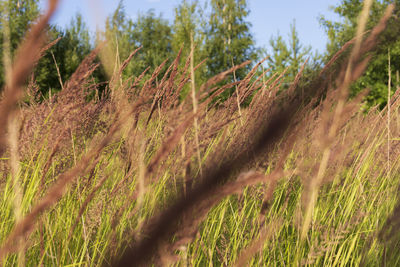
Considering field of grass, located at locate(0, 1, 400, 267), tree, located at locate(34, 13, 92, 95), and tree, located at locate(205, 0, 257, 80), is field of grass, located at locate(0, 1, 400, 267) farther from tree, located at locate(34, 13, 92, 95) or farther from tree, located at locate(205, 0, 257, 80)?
tree, located at locate(205, 0, 257, 80)

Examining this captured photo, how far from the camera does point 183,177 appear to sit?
45 cm

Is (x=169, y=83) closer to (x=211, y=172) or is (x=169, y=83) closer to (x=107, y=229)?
(x=107, y=229)

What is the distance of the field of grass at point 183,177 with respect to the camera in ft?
0.79

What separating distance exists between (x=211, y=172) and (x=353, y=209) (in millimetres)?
1270

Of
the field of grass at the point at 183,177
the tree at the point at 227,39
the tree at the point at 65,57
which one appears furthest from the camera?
the tree at the point at 227,39

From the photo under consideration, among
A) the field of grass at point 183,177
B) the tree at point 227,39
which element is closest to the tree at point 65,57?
the tree at point 227,39

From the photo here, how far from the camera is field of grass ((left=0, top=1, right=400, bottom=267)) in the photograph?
0.24 meters

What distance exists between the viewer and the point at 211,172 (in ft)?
0.73

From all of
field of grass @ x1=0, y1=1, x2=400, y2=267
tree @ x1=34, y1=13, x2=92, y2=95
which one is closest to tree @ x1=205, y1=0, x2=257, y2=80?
tree @ x1=34, y1=13, x2=92, y2=95

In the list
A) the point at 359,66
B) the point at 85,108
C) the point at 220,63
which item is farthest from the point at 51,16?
the point at 220,63

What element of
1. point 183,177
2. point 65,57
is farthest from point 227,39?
point 183,177

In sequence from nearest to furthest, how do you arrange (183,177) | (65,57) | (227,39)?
(183,177), (65,57), (227,39)

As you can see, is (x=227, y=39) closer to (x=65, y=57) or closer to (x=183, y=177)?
(x=65, y=57)

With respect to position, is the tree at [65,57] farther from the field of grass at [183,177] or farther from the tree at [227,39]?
the field of grass at [183,177]
